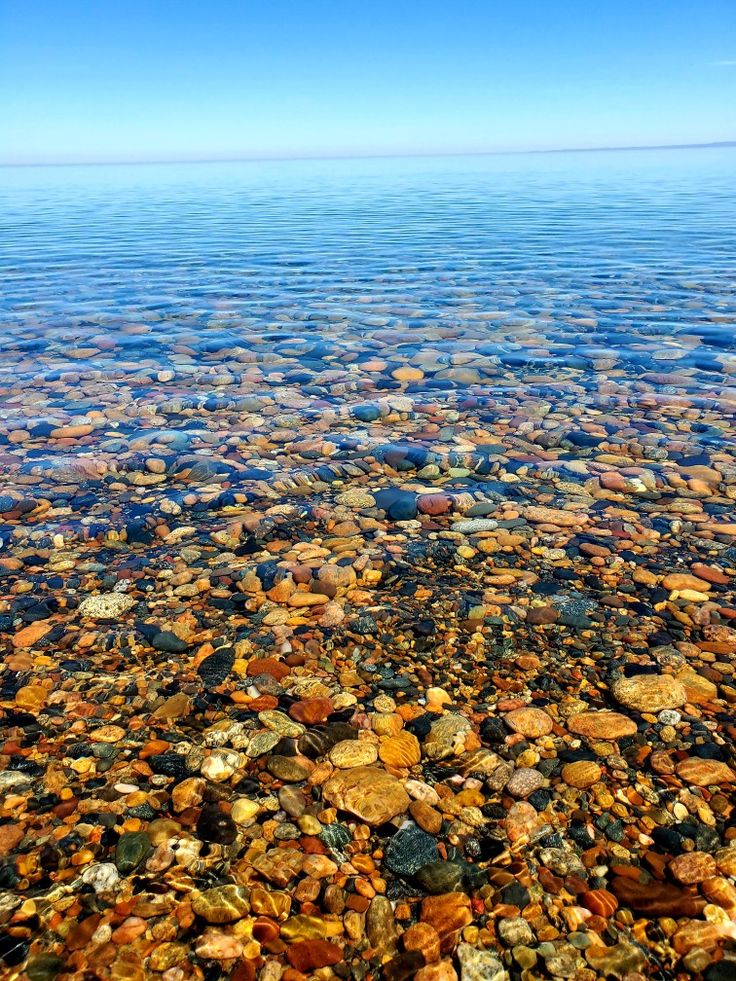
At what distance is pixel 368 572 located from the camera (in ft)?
17.4

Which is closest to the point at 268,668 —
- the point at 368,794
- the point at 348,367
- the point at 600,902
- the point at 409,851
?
the point at 368,794

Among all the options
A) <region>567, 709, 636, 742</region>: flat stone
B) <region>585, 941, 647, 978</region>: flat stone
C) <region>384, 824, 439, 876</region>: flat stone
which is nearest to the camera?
<region>585, 941, 647, 978</region>: flat stone

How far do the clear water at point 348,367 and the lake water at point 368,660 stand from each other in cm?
8

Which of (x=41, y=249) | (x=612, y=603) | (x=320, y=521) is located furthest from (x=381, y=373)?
(x=41, y=249)

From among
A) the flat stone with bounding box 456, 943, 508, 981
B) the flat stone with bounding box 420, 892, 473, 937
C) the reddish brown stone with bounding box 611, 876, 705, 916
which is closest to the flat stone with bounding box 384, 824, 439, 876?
the flat stone with bounding box 420, 892, 473, 937

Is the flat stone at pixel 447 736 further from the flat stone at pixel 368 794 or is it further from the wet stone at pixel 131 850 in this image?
the wet stone at pixel 131 850

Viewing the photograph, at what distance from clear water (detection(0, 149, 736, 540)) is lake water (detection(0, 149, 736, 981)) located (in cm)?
8

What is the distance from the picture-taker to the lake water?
9.06 ft

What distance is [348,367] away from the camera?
428 inches

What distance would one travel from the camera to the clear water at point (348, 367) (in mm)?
7172

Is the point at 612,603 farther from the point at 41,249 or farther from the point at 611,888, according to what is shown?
the point at 41,249

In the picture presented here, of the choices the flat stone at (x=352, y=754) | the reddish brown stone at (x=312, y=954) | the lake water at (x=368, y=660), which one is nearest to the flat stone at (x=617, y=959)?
the lake water at (x=368, y=660)

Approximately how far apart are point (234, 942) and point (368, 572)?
9.62ft

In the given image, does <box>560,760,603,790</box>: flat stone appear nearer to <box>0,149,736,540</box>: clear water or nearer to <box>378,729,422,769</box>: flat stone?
<box>378,729,422,769</box>: flat stone
